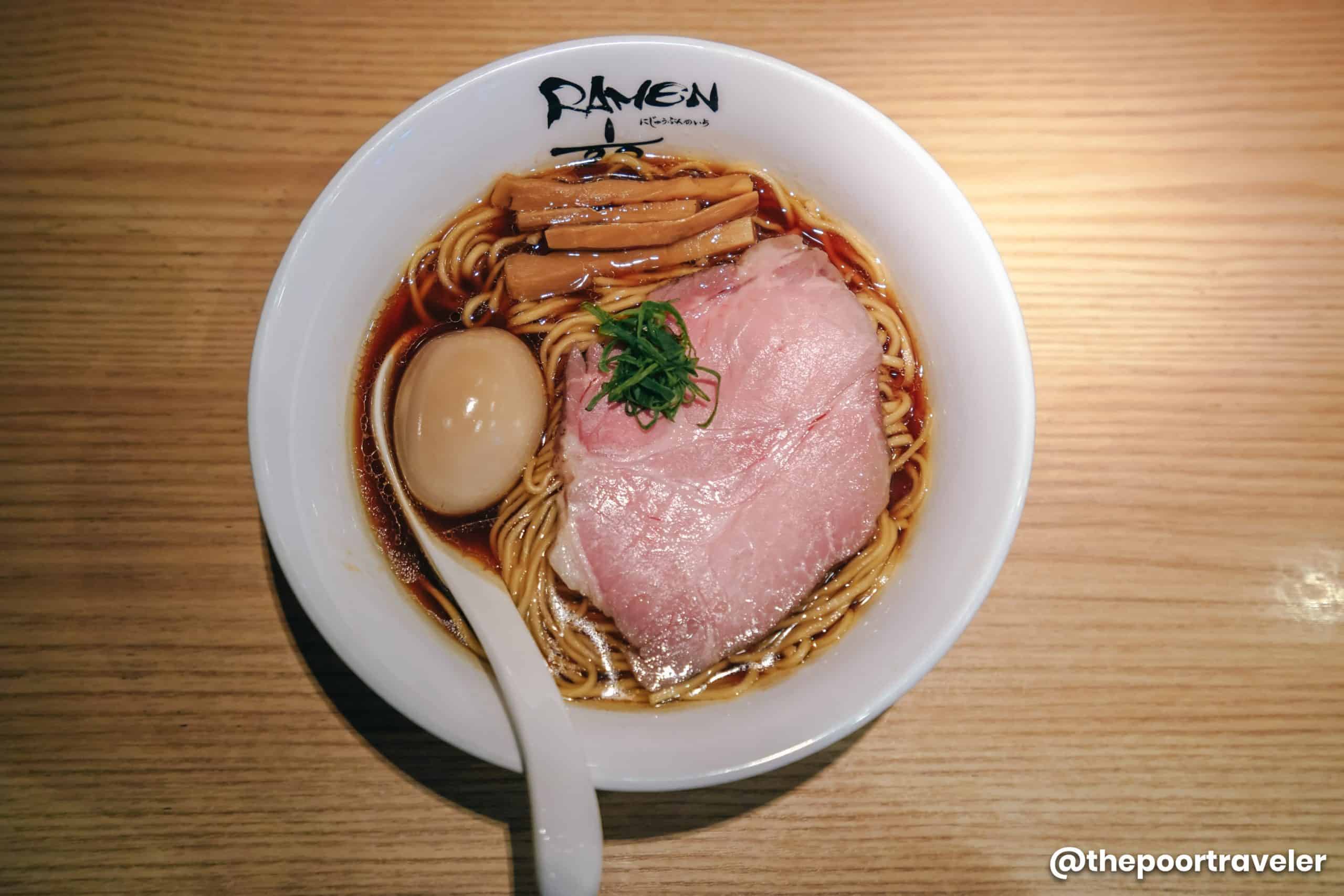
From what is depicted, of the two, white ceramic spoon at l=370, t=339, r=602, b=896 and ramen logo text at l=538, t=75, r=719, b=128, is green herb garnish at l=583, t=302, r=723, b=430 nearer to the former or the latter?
ramen logo text at l=538, t=75, r=719, b=128

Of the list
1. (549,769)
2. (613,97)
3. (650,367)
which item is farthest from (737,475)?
(613,97)

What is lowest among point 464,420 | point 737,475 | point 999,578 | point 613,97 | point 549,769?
point 999,578

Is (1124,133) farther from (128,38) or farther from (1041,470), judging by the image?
(128,38)

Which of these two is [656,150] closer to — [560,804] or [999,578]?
[999,578]

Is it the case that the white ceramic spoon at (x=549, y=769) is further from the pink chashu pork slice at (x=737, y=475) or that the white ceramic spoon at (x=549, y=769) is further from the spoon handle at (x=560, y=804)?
the pink chashu pork slice at (x=737, y=475)

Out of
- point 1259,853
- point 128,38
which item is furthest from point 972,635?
point 128,38

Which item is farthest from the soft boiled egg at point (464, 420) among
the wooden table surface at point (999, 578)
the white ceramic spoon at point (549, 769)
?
the wooden table surface at point (999, 578)

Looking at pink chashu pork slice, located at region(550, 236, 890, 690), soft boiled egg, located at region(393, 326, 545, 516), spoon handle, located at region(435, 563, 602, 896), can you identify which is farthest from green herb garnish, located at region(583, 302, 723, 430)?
spoon handle, located at region(435, 563, 602, 896)
